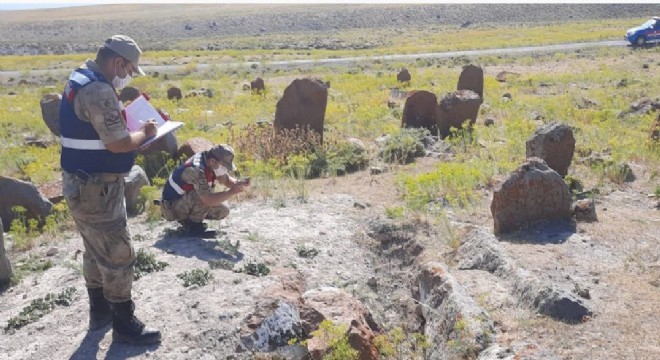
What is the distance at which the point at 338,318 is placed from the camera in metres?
5.64

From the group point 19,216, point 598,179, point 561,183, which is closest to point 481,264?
point 561,183

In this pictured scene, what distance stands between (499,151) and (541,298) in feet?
20.6

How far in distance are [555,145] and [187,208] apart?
A: 530cm

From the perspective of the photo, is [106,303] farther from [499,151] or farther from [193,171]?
[499,151]

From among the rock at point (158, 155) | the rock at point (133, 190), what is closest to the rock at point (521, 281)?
the rock at point (133, 190)

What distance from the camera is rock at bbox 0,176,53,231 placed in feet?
30.3

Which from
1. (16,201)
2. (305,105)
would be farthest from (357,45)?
(16,201)

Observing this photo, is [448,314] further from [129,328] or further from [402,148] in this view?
[402,148]

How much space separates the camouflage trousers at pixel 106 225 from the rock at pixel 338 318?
1.55m

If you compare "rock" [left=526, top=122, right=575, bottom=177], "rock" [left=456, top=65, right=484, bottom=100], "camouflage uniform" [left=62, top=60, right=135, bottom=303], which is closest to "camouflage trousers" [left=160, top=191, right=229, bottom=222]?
"camouflage uniform" [left=62, top=60, right=135, bottom=303]

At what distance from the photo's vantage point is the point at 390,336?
6168 millimetres

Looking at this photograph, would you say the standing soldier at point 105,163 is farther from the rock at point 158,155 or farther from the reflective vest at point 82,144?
the rock at point 158,155

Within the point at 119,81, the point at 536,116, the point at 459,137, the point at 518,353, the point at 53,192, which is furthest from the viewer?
the point at 536,116

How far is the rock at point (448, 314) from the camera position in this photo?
5.35m
